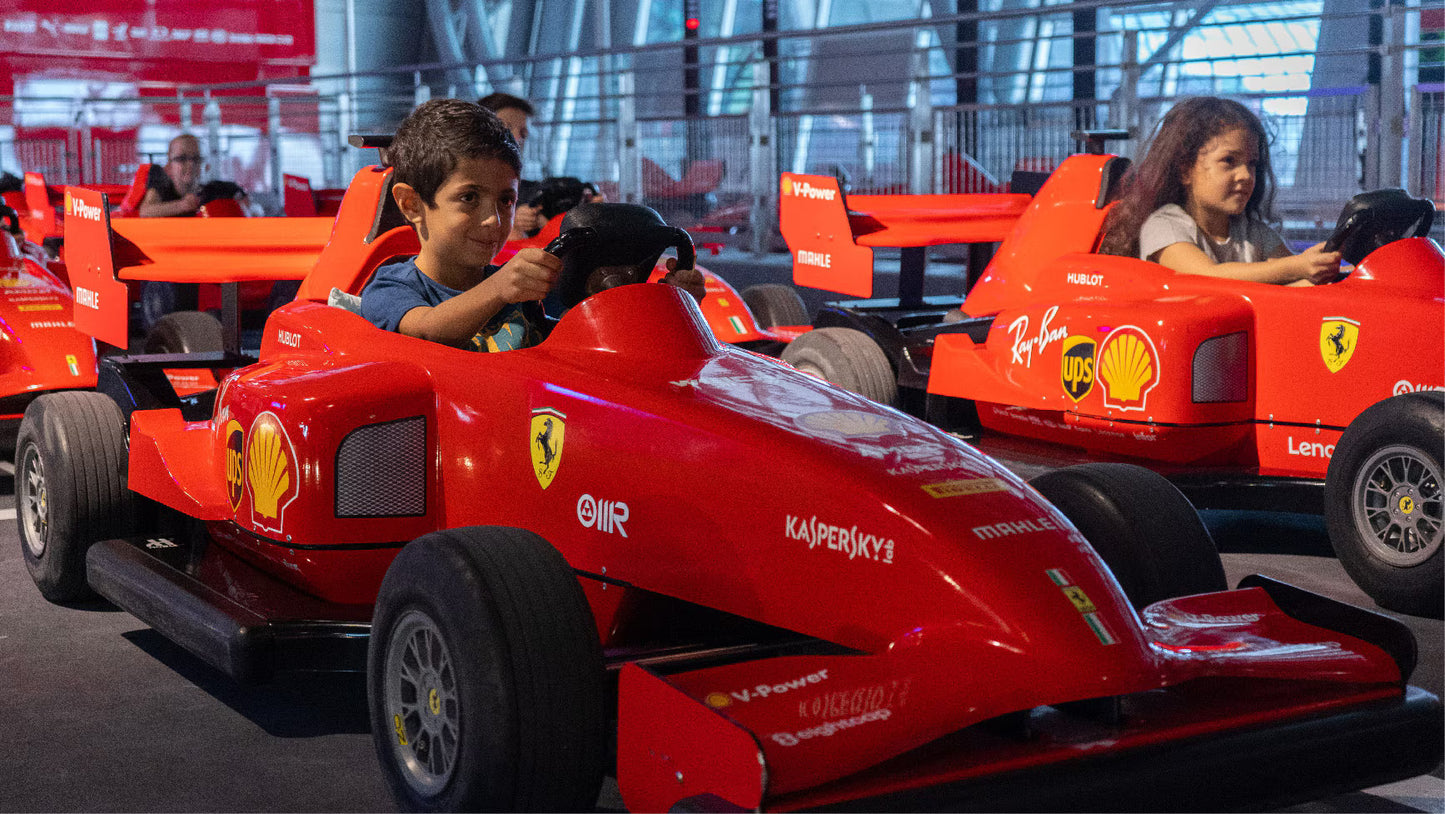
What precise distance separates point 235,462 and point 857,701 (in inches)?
66.6

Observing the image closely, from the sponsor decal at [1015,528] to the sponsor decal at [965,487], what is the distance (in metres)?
0.08

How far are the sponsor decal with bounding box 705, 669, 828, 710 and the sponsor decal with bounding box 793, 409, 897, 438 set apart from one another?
1.50 ft

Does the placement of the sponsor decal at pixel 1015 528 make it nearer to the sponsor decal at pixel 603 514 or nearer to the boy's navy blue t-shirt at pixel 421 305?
the sponsor decal at pixel 603 514

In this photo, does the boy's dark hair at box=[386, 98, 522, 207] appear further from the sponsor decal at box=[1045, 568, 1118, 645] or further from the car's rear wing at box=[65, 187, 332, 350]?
the car's rear wing at box=[65, 187, 332, 350]

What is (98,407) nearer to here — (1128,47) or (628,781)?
(628,781)

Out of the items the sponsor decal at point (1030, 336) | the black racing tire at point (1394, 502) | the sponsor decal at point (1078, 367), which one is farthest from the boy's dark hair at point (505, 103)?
the black racing tire at point (1394, 502)

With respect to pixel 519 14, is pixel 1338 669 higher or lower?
lower

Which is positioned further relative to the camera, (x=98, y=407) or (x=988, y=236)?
(x=988, y=236)

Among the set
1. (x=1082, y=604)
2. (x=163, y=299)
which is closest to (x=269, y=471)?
(x=1082, y=604)

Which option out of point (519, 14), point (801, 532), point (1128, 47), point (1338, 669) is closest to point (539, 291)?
point (801, 532)

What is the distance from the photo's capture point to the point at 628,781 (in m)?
2.22

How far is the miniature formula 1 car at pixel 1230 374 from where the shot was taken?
388 cm

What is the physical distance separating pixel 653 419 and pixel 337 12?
23.0 metres

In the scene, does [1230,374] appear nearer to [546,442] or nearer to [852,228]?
[852,228]
